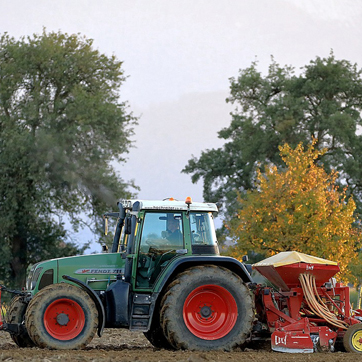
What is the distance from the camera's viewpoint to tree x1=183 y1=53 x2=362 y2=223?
39.8 metres

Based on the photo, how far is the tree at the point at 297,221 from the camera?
2716cm

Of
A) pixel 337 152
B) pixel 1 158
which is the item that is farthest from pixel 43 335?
pixel 337 152

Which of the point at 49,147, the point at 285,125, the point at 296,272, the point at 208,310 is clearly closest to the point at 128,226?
the point at 208,310

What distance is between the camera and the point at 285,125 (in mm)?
40125

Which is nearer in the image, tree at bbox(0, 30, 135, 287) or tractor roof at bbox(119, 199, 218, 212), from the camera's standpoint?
tractor roof at bbox(119, 199, 218, 212)

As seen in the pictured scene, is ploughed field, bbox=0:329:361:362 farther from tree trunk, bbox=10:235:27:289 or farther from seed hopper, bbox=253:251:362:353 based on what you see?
tree trunk, bbox=10:235:27:289

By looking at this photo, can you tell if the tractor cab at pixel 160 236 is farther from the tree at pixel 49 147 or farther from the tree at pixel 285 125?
the tree at pixel 285 125

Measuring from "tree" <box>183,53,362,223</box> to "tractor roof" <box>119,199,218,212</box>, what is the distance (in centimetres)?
2769

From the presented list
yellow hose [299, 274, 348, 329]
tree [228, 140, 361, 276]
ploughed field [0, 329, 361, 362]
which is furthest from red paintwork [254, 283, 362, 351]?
tree [228, 140, 361, 276]

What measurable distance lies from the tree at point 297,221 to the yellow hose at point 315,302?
1492cm

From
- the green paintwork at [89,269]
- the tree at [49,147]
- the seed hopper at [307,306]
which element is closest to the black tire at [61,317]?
the green paintwork at [89,269]

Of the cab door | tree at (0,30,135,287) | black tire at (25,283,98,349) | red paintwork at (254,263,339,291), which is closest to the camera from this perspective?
black tire at (25,283,98,349)

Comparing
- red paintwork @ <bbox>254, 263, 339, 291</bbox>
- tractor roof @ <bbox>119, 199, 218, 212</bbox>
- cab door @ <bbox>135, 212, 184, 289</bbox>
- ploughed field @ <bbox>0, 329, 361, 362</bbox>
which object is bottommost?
ploughed field @ <bbox>0, 329, 361, 362</bbox>

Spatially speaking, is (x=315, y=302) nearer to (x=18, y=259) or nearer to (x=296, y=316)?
(x=296, y=316)
